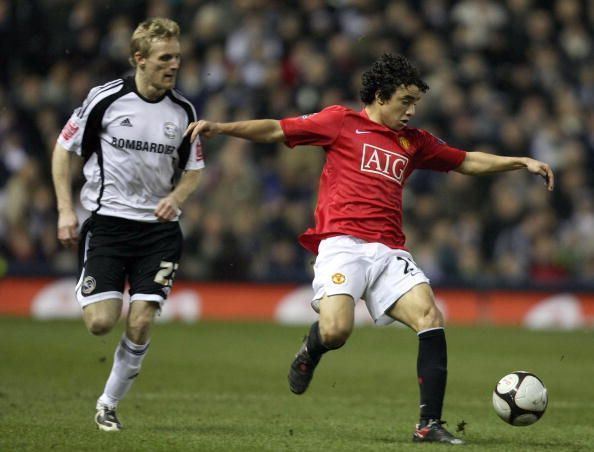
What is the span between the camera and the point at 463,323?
18.5m

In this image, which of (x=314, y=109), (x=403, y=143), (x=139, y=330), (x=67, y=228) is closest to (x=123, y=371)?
(x=139, y=330)

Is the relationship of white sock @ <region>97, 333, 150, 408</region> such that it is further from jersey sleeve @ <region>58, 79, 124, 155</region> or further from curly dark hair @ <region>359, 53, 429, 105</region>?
curly dark hair @ <region>359, 53, 429, 105</region>

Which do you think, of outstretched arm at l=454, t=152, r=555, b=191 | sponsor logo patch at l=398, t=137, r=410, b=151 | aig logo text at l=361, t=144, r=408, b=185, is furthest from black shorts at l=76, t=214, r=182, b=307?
outstretched arm at l=454, t=152, r=555, b=191

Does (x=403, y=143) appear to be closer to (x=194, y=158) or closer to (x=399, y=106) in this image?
(x=399, y=106)

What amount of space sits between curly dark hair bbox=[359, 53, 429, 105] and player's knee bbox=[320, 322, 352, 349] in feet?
5.03

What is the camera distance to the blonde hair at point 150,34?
26.2 feet

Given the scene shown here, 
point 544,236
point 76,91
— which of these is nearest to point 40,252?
point 76,91

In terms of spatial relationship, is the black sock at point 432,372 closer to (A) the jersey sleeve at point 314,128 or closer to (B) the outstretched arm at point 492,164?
(B) the outstretched arm at point 492,164

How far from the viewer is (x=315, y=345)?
8.34 meters

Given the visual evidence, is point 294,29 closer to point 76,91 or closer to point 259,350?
point 76,91

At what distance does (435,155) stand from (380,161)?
463 millimetres

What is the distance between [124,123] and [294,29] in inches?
489

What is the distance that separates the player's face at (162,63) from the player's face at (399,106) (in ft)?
4.52

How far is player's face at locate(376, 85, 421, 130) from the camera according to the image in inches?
318
